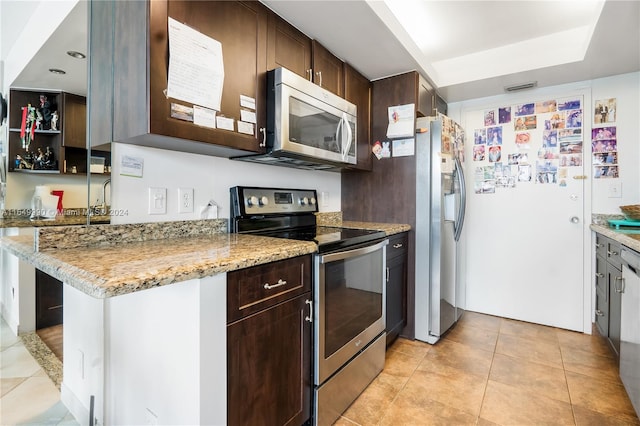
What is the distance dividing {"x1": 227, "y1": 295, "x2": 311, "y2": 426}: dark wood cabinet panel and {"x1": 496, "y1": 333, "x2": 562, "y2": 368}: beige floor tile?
1698 millimetres

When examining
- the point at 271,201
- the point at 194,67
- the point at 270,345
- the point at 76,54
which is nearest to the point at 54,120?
the point at 76,54

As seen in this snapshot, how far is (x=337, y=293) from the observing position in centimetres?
162

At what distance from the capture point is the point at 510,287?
300 centimetres

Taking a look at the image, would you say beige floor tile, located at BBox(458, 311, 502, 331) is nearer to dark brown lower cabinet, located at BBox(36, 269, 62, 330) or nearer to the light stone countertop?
the light stone countertop

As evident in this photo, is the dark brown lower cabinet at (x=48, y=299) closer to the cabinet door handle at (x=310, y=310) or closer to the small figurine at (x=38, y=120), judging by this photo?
the small figurine at (x=38, y=120)

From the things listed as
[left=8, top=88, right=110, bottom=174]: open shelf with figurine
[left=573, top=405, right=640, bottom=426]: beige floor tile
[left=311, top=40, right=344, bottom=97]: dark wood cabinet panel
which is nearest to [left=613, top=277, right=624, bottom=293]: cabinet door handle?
[left=573, top=405, right=640, bottom=426]: beige floor tile

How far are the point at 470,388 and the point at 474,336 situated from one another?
0.82m

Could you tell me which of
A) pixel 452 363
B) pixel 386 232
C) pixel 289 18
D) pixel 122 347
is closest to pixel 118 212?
pixel 122 347

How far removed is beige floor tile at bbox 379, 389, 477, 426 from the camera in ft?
5.17

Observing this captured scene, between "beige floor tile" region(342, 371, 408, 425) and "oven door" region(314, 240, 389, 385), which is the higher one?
"oven door" region(314, 240, 389, 385)

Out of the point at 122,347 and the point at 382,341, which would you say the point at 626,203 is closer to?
the point at 382,341

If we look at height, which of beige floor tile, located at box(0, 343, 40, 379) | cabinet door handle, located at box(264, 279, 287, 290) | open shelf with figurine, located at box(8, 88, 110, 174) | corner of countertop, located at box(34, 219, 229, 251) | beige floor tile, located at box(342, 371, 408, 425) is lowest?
beige floor tile, located at box(342, 371, 408, 425)

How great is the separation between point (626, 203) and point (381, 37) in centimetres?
235

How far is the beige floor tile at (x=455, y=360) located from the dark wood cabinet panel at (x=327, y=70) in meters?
1.95
